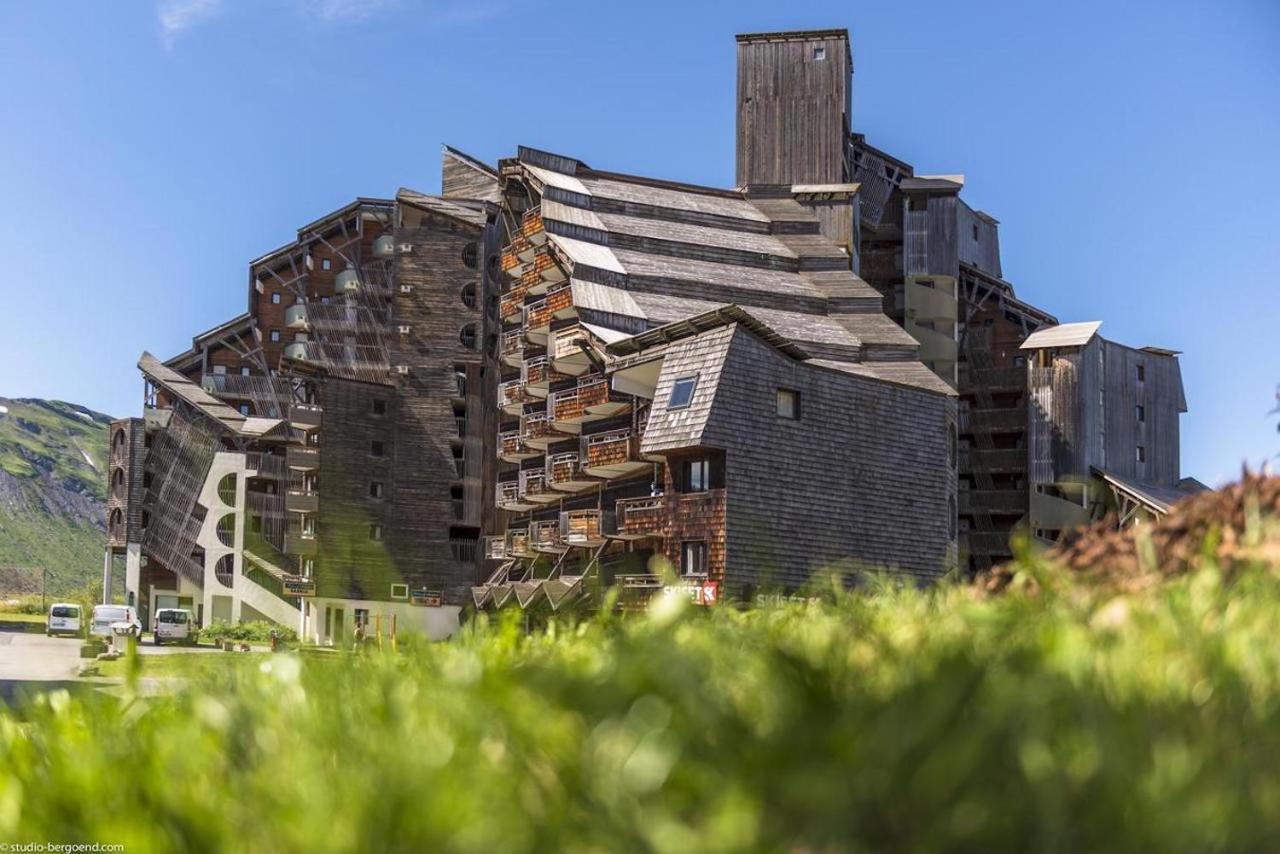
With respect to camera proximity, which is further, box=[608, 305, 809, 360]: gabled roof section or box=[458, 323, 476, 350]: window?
box=[458, 323, 476, 350]: window

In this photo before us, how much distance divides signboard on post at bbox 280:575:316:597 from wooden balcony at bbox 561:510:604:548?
25.1 metres

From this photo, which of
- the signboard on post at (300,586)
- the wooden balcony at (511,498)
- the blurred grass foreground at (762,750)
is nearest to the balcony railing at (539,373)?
the wooden balcony at (511,498)

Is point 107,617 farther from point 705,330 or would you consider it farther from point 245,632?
point 705,330

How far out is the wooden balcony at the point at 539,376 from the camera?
63.2 metres

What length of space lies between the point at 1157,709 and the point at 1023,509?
6843cm

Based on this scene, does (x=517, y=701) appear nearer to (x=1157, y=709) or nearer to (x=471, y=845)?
(x=471, y=845)

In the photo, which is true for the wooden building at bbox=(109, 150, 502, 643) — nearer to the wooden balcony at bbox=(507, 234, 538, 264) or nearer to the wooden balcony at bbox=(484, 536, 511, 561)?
the wooden balcony at bbox=(484, 536, 511, 561)

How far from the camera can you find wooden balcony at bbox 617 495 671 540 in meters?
48.9

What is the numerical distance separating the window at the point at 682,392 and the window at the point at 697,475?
1926 millimetres

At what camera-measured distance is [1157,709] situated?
381 cm

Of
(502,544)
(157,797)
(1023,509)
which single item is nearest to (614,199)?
(502,544)

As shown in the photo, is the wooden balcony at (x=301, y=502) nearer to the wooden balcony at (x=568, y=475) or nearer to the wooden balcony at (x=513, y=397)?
the wooden balcony at (x=513, y=397)

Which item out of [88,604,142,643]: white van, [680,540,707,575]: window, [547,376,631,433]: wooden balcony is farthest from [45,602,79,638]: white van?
[680,540,707,575]: window

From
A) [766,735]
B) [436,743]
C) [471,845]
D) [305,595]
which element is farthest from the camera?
[305,595]
